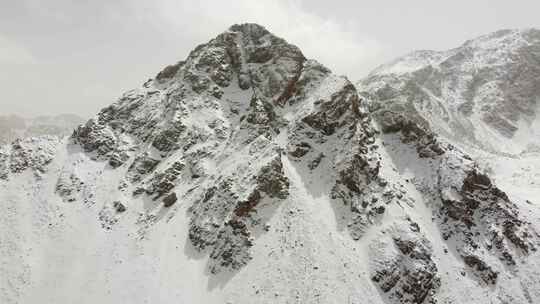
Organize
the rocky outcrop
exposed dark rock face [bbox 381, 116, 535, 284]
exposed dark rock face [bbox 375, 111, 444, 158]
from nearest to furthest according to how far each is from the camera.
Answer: exposed dark rock face [bbox 381, 116, 535, 284]
exposed dark rock face [bbox 375, 111, 444, 158]
the rocky outcrop

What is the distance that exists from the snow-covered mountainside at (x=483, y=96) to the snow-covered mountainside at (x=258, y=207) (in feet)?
230

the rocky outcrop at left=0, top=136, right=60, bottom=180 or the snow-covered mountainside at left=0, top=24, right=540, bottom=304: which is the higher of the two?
the rocky outcrop at left=0, top=136, right=60, bottom=180

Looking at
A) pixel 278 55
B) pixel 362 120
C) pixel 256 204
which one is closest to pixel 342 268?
pixel 256 204

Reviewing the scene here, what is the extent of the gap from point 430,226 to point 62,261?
147 ft

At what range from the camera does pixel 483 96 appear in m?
154

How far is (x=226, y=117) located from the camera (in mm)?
60250

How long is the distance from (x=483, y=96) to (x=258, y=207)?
144 m

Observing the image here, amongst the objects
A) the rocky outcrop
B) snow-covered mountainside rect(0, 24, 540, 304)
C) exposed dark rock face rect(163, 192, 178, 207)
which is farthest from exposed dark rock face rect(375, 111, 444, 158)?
the rocky outcrop

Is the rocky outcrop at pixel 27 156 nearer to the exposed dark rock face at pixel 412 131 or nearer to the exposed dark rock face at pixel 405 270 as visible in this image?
the exposed dark rock face at pixel 405 270

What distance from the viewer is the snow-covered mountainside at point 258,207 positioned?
40062 mm

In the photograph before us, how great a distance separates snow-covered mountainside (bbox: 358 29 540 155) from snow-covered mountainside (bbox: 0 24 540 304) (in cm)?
7021

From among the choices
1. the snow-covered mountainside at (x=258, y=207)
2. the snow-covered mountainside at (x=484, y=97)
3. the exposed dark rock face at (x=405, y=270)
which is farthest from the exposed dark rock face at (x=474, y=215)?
the snow-covered mountainside at (x=484, y=97)

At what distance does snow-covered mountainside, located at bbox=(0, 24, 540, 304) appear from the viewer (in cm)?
4006

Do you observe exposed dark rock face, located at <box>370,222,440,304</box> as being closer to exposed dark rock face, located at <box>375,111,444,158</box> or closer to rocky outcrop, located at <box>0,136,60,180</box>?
exposed dark rock face, located at <box>375,111,444,158</box>
